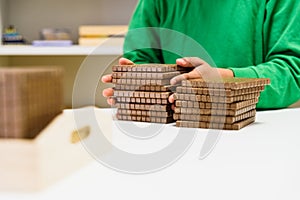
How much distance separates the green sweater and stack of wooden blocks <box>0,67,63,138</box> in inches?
24.5

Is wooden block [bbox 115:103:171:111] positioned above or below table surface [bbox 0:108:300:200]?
below

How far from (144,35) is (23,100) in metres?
0.84

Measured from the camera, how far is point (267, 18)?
1.09 m

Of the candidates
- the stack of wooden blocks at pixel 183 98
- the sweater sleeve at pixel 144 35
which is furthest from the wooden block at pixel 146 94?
the sweater sleeve at pixel 144 35

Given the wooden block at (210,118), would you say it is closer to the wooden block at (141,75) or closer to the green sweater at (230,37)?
the wooden block at (141,75)

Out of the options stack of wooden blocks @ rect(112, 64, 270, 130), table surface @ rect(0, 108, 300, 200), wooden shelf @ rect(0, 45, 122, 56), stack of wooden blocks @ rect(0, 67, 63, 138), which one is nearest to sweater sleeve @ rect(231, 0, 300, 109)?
stack of wooden blocks @ rect(112, 64, 270, 130)

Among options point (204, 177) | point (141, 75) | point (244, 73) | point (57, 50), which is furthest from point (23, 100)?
point (57, 50)

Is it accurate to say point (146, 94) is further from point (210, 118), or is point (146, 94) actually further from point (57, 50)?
point (57, 50)

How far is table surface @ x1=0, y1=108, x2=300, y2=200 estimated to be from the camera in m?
0.39

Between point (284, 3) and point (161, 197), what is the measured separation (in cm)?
80

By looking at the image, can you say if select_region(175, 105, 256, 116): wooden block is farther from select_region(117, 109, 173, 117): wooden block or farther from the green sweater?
the green sweater

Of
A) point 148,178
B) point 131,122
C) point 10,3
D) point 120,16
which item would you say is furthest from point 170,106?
point 10,3

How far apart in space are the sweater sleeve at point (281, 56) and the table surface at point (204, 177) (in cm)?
37

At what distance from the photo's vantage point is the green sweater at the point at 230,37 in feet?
3.36
